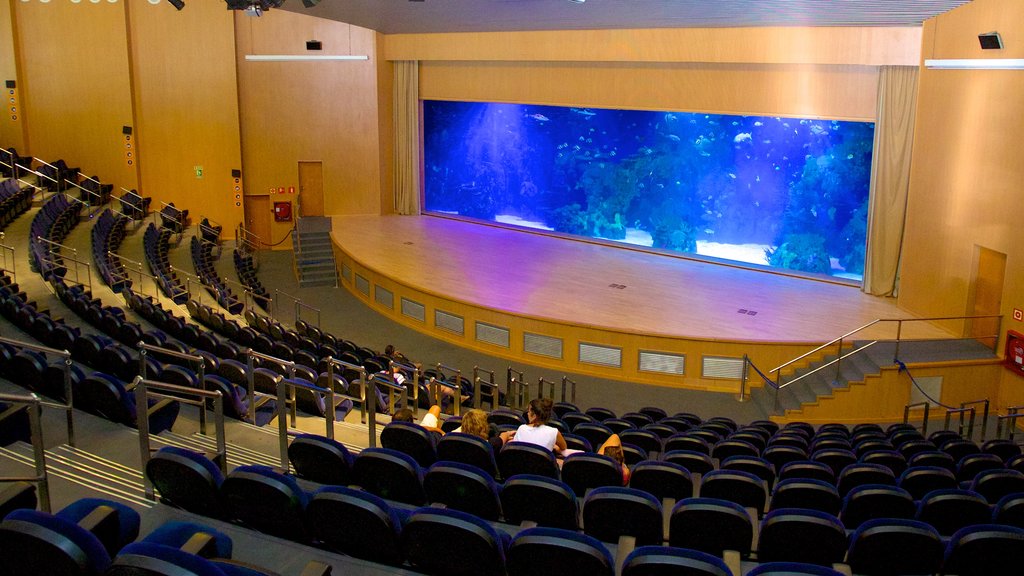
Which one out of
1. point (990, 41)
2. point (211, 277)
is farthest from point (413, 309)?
point (990, 41)

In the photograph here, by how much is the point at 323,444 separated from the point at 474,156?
15143 millimetres

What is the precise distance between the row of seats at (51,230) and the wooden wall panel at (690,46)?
769 cm

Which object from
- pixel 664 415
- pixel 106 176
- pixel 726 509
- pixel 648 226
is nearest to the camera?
pixel 726 509

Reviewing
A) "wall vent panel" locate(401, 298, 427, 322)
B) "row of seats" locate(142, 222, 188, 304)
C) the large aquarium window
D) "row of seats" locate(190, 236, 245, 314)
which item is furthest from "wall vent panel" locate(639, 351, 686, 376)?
"row of seats" locate(142, 222, 188, 304)

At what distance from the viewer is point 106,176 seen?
18.9m

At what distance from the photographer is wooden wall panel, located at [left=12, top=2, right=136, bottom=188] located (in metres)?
18.3

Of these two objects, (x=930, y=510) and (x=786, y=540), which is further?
(x=930, y=510)

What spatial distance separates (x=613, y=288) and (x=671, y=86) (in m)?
3.99

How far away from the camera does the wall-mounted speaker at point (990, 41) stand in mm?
10469

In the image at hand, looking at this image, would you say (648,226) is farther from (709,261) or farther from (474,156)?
(474,156)

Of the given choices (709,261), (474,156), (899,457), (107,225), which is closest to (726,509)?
(899,457)

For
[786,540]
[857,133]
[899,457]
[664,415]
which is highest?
[857,133]

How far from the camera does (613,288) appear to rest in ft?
46.7

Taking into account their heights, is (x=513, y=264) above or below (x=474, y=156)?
below
